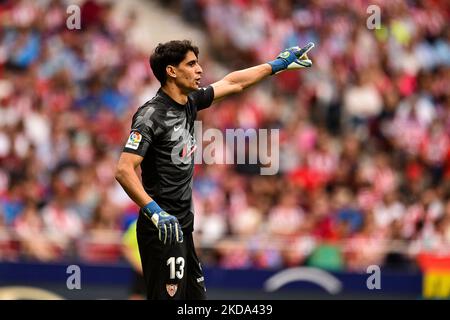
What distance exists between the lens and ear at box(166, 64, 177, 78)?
948 cm

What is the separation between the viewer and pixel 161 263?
9328mm

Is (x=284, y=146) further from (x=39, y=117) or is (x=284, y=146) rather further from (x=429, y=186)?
(x=39, y=117)

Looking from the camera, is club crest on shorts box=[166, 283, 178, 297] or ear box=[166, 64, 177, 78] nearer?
club crest on shorts box=[166, 283, 178, 297]

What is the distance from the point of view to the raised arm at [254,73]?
1014 centimetres

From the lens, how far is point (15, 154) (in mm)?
17188

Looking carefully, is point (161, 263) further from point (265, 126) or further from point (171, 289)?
point (265, 126)

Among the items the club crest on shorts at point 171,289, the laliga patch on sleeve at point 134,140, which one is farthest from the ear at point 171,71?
the club crest on shorts at point 171,289

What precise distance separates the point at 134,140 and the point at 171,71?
2.40 feet

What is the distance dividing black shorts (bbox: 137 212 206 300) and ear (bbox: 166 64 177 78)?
3.78ft

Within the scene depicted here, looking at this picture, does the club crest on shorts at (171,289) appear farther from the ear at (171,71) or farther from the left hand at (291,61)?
the left hand at (291,61)

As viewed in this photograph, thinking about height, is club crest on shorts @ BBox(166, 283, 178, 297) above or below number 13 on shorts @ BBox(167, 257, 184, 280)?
below

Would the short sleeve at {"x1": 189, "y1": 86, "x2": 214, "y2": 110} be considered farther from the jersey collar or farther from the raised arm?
the jersey collar

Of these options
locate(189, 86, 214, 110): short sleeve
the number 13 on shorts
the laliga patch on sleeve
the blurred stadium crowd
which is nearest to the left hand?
locate(189, 86, 214, 110): short sleeve
